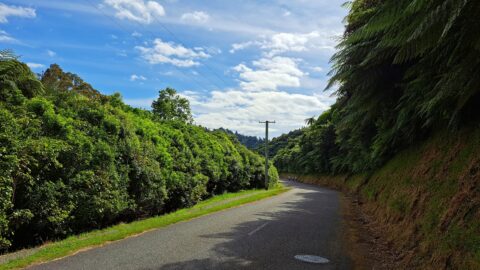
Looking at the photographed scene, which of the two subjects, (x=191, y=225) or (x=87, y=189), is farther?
(x=191, y=225)

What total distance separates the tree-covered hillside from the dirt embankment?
89 cm

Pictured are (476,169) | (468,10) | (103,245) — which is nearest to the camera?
(468,10)

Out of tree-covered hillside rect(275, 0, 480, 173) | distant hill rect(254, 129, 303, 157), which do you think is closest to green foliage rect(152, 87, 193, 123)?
tree-covered hillside rect(275, 0, 480, 173)

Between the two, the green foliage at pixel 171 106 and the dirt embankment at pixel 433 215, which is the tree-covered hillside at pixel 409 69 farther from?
the green foliage at pixel 171 106

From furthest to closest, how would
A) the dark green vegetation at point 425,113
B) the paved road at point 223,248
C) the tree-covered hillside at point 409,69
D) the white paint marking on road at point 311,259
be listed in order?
the white paint marking on road at point 311,259 < the paved road at point 223,248 < the dark green vegetation at point 425,113 < the tree-covered hillside at point 409,69

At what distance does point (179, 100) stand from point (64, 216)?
44609 mm

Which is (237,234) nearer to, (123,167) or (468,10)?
(123,167)

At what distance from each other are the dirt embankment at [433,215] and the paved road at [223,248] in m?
1.13

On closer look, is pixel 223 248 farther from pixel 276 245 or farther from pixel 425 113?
pixel 425 113

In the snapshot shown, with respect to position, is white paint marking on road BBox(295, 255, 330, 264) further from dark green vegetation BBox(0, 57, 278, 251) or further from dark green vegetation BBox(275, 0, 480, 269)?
dark green vegetation BBox(0, 57, 278, 251)

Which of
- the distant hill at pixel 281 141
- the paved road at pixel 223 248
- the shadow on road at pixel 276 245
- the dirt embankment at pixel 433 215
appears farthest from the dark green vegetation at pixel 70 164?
the distant hill at pixel 281 141

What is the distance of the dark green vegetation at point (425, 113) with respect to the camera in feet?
17.8

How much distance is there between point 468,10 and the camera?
5.08 meters

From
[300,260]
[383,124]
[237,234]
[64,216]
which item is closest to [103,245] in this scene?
[64,216]
